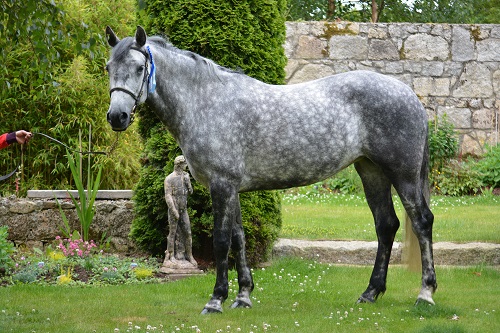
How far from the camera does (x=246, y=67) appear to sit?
7762 millimetres

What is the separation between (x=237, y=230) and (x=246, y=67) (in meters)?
2.33

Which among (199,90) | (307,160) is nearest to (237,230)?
(307,160)

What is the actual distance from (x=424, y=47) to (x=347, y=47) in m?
1.41

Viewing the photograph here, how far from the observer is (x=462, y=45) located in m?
13.7

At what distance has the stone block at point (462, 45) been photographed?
1366cm

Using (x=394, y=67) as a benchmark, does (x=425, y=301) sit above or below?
below

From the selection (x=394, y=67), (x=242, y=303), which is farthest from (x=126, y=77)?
(x=394, y=67)

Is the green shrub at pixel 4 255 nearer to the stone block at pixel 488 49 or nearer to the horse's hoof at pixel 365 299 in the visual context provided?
the horse's hoof at pixel 365 299

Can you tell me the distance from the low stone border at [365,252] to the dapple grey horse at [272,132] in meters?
2.09

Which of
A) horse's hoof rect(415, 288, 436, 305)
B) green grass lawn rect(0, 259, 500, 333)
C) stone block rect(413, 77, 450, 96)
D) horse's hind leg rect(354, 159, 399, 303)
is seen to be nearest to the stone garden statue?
green grass lawn rect(0, 259, 500, 333)

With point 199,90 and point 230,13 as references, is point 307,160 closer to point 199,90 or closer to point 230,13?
point 199,90

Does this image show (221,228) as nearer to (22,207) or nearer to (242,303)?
(242,303)

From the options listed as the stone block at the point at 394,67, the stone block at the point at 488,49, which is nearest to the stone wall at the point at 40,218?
the stone block at the point at 394,67

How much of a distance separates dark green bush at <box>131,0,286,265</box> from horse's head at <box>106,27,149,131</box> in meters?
2.31
